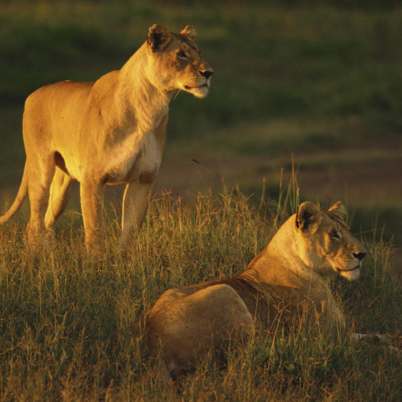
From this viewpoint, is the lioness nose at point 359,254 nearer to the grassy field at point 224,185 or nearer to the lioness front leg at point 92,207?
the grassy field at point 224,185

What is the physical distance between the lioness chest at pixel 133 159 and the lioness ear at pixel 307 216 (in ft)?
4.74

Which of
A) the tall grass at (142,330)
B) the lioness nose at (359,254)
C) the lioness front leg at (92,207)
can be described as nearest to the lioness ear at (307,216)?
the lioness nose at (359,254)

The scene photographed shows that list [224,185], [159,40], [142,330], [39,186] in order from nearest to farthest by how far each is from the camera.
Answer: [142,330] → [159,40] → [224,185] → [39,186]

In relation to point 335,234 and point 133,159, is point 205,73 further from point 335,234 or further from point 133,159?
point 335,234

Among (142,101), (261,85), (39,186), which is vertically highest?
(142,101)

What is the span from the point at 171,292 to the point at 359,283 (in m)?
1.62

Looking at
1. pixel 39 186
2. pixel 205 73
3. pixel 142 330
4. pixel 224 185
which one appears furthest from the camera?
pixel 39 186

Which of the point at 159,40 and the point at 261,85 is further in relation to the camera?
the point at 261,85

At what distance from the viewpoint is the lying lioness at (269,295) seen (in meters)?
6.63

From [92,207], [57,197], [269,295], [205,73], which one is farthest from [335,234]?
[57,197]

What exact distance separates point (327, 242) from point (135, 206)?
1650mm

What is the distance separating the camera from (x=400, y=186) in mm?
14008

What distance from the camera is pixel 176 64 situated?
8242 millimetres

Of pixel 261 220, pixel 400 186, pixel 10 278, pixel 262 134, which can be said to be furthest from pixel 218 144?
pixel 10 278
